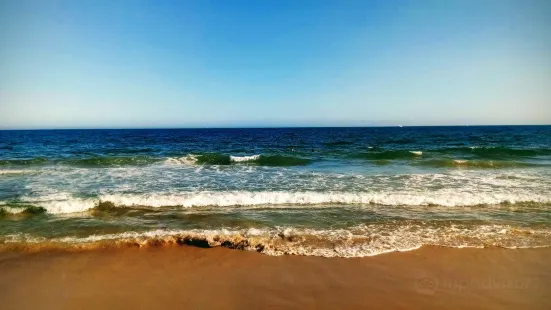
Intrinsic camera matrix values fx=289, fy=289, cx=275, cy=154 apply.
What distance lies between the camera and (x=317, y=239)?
20.6ft

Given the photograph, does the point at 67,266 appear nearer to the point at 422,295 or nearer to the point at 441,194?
the point at 422,295

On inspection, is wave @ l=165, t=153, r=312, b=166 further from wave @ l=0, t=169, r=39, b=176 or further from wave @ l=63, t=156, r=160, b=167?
wave @ l=0, t=169, r=39, b=176

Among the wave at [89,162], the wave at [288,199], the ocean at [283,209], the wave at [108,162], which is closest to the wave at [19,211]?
the ocean at [283,209]

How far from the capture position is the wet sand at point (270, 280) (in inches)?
162

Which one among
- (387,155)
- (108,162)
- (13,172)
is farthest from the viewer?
(387,155)

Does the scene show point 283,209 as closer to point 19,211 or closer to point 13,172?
point 19,211

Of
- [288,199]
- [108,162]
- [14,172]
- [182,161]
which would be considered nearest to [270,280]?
[288,199]

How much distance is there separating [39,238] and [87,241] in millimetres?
1253

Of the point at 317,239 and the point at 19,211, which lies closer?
the point at 317,239

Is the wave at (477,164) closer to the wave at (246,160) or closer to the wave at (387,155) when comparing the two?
the wave at (387,155)

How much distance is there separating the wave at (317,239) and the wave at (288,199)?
223 cm

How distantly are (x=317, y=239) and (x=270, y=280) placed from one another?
1905 millimetres

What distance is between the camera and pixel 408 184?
1163 centimetres

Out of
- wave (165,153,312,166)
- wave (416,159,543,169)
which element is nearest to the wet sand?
wave (416,159,543,169)
